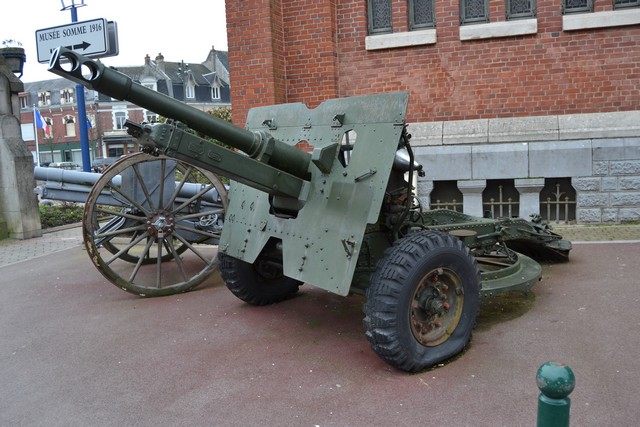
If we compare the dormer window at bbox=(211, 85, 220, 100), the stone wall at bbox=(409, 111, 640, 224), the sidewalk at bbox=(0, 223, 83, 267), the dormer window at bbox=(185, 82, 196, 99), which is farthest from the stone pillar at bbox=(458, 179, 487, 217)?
the dormer window at bbox=(211, 85, 220, 100)

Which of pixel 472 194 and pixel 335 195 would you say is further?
pixel 472 194

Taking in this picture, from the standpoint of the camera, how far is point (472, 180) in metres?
9.30

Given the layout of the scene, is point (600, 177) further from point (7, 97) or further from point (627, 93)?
point (7, 97)

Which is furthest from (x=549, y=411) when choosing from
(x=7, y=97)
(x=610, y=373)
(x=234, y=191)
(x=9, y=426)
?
(x=7, y=97)

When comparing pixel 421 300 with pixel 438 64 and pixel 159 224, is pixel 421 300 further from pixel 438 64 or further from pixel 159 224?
pixel 438 64

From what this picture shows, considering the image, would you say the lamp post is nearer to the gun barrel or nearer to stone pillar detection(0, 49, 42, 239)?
stone pillar detection(0, 49, 42, 239)

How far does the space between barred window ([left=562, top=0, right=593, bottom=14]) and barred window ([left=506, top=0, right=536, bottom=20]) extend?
444 millimetres

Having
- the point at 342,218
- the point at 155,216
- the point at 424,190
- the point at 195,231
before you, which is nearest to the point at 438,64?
the point at 424,190

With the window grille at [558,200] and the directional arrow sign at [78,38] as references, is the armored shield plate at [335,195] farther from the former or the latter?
the window grille at [558,200]

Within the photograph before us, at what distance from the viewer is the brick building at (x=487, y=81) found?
8820 millimetres

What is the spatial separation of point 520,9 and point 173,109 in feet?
22.7

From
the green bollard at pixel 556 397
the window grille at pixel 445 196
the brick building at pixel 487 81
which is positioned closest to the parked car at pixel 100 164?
the brick building at pixel 487 81

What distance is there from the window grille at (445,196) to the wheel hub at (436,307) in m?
5.44

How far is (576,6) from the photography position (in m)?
8.94
